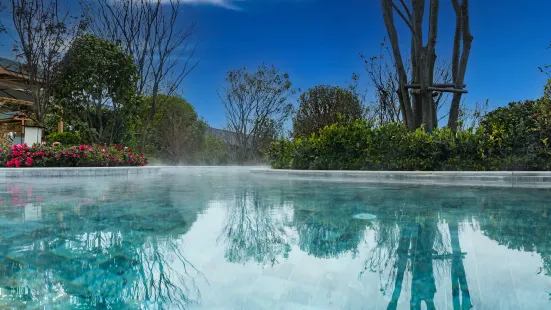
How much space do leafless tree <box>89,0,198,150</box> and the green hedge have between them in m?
9.10

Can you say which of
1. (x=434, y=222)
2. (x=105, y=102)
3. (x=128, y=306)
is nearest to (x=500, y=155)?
(x=434, y=222)

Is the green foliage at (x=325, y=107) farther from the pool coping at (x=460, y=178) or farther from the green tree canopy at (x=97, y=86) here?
the pool coping at (x=460, y=178)

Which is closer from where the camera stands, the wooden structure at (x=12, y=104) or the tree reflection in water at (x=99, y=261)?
the tree reflection in water at (x=99, y=261)

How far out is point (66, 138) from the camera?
1427 centimetres

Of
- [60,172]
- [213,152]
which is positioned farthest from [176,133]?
[60,172]

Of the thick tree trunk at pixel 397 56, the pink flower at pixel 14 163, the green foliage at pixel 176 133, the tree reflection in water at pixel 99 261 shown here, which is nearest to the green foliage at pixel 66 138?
the pink flower at pixel 14 163

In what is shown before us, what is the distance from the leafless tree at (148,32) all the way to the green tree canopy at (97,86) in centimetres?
115

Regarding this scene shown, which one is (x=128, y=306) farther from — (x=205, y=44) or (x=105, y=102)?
(x=205, y=44)

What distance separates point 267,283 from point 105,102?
14.1 m

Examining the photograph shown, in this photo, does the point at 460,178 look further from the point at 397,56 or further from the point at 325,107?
the point at 325,107

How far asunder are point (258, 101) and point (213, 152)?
4281 mm

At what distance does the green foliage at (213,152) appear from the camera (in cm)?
2322

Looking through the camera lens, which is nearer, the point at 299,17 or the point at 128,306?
the point at 128,306

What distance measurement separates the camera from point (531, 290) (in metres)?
1.90
